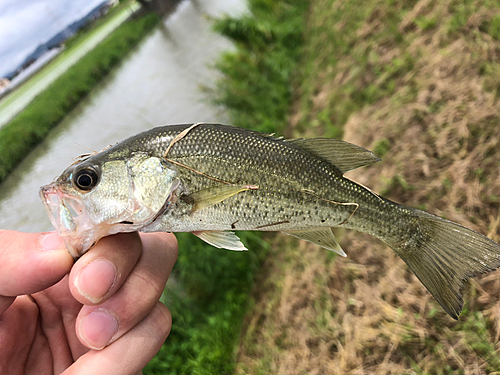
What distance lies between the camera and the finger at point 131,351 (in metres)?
1.57

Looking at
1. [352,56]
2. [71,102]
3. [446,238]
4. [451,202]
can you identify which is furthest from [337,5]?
[71,102]

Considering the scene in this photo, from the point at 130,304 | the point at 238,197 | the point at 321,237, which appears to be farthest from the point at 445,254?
the point at 130,304

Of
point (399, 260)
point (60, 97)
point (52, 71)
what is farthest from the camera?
point (52, 71)

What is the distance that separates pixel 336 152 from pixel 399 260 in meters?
2.05

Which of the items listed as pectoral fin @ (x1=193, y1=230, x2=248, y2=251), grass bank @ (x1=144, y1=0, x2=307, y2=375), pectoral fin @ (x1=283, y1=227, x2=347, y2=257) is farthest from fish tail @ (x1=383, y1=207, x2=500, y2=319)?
grass bank @ (x1=144, y1=0, x2=307, y2=375)

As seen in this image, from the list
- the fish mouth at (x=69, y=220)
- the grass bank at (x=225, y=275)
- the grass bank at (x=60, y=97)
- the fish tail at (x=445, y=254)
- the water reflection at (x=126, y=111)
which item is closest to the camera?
the fish mouth at (x=69, y=220)

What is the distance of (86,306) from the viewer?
1665mm

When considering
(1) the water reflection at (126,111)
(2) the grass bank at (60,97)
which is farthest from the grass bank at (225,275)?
(2) the grass bank at (60,97)

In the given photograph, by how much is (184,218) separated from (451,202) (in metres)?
2.89

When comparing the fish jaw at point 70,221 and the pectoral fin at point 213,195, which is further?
the pectoral fin at point 213,195

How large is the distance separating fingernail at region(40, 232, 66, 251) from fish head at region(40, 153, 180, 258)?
70 millimetres

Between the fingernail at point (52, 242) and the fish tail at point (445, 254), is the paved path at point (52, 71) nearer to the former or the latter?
the fingernail at point (52, 242)

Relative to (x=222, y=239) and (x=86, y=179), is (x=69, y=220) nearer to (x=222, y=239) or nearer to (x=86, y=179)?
(x=86, y=179)

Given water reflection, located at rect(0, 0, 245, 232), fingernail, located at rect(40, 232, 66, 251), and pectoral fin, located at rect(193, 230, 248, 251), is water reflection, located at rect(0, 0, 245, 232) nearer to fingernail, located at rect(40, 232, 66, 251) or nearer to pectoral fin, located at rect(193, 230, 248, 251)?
pectoral fin, located at rect(193, 230, 248, 251)
